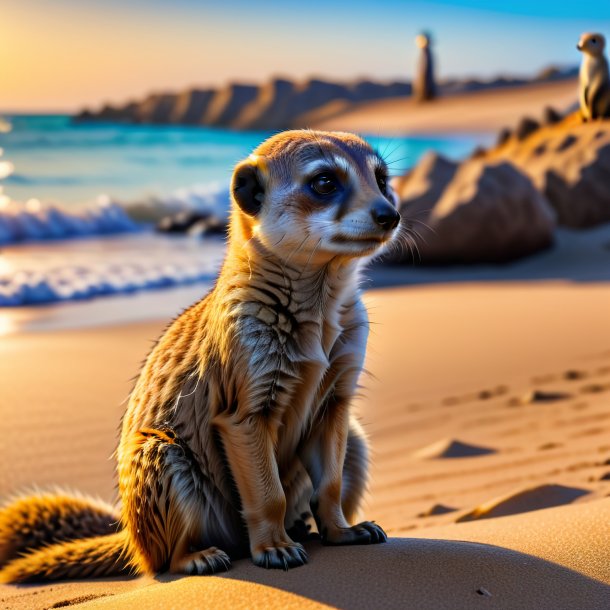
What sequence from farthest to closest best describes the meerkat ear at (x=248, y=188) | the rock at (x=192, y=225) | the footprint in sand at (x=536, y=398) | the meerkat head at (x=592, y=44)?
the rock at (x=192, y=225) < the footprint in sand at (x=536, y=398) < the meerkat ear at (x=248, y=188) < the meerkat head at (x=592, y=44)

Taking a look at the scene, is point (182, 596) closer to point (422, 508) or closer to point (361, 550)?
point (361, 550)

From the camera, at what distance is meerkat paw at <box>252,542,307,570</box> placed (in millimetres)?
2674

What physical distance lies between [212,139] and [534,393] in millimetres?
25832

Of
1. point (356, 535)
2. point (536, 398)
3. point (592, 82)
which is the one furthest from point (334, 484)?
point (536, 398)

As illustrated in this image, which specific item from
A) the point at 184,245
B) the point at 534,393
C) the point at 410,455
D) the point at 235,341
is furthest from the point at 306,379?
the point at 184,245

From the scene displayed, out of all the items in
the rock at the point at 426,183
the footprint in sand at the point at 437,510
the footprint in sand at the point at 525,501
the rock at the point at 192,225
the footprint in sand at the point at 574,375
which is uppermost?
the rock at the point at 426,183

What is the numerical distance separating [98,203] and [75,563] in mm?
13846

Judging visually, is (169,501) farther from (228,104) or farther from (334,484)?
(228,104)

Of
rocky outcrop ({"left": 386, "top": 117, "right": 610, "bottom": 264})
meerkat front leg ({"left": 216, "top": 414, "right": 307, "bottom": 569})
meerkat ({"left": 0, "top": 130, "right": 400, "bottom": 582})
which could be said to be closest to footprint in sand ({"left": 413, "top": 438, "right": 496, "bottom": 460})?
meerkat ({"left": 0, "top": 130, "right": 400, "bottom": 582})

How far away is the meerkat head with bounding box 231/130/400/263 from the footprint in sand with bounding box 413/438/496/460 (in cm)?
222

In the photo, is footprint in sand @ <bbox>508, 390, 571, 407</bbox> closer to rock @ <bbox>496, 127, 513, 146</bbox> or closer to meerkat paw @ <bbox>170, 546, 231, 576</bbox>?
meerkat paw @ <bbox>170, 546, 231, 576</bbox>

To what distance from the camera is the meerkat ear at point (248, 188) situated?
9.20 feet

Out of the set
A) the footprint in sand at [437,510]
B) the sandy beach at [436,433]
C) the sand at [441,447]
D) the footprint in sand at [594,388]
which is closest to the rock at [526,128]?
the sandy beach at [436,433]

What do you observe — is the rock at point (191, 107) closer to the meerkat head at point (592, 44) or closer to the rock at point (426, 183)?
the rock at point (426, 183)
